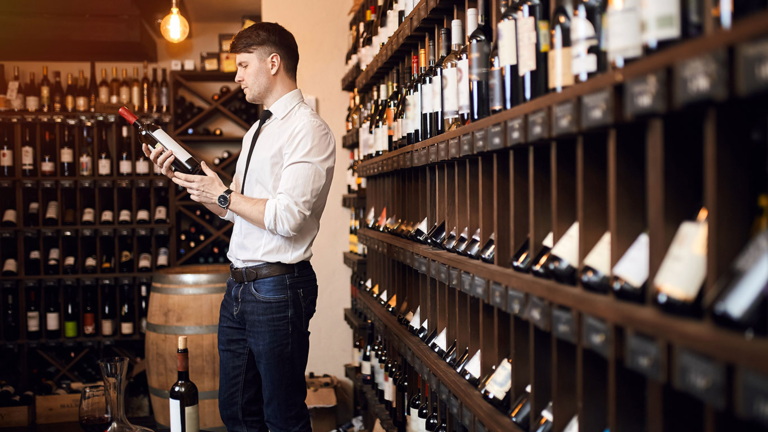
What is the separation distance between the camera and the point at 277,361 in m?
2.11

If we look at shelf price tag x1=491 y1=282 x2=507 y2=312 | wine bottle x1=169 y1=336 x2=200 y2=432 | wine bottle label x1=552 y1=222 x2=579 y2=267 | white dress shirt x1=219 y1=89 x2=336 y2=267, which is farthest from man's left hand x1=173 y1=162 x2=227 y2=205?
wine bottle label x1=552 y1=222 x2=579 y2=267

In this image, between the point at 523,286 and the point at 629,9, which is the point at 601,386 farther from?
the point at 629,9

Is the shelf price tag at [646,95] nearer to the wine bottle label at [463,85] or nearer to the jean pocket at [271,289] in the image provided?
the wine bottle label at [463,85]

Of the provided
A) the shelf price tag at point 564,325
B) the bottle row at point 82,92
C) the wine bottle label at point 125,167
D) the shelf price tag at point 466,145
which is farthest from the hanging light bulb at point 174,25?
the shelf price tag at point 564,325

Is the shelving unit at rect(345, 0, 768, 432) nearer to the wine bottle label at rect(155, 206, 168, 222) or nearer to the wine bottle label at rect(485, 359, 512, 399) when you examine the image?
the wine bottle label at rect(485, 359, 512, 399)

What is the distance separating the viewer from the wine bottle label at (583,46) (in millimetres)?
1079

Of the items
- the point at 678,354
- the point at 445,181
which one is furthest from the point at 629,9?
the point at 445,181

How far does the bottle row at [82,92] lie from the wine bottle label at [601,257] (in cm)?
481

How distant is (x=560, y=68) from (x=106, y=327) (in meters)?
4.74

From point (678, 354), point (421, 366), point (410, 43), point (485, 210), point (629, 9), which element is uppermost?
point (410, 43)

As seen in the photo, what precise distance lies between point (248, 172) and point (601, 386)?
1.49 metres

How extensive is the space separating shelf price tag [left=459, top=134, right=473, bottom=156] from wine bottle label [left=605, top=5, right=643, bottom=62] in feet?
2.10

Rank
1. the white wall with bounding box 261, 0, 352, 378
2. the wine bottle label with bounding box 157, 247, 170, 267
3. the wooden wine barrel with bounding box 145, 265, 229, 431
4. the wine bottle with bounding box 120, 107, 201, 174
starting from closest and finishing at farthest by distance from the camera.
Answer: the wine bottle with bounding box 120, 107, 201, 174
the wooden wine barrel with bounding box 145, 265, 229, 431
the white wall with bounding box 261, 0, 352, 378
the wine bottle label with bounding box 157, 247, 170, 267

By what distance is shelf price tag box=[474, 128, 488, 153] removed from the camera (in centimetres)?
149
